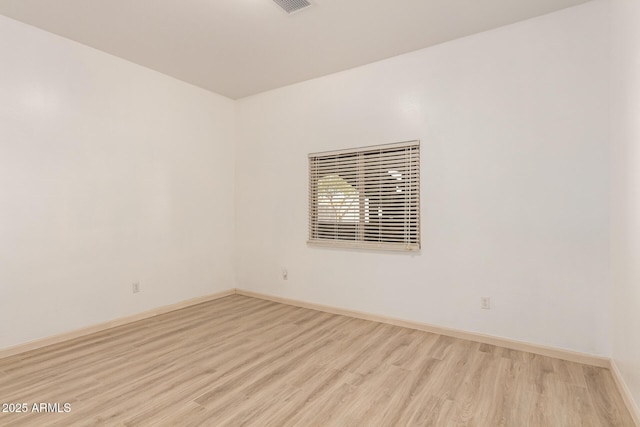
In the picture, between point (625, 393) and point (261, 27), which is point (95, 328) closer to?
point (261, 27)

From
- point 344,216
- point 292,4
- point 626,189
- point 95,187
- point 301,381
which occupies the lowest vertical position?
point 301,381

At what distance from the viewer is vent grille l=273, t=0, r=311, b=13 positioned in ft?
8.93

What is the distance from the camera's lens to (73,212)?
11.0ft

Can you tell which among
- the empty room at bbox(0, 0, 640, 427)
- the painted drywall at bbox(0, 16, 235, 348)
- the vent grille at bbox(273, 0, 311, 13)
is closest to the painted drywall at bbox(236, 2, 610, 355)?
the empty room at bbox(0, 0, 640, 427)

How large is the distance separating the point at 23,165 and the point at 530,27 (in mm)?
4820

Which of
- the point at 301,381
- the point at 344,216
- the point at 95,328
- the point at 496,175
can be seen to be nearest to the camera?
the point at 301,381

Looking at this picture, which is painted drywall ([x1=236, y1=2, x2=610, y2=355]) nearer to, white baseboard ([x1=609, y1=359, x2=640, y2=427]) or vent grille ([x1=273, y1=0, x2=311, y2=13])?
white baseboard ([x1=609, y1=359, x2=640, y2=427])

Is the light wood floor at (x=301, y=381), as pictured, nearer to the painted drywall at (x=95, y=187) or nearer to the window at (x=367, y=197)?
the painted drywall at (x=95, y=187)

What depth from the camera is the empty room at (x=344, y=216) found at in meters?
2.23

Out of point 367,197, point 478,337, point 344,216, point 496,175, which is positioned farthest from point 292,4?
point 478,337

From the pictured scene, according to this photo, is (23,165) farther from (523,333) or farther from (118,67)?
(523,333)

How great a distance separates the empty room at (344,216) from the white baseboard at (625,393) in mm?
25

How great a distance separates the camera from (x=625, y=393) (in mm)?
2148

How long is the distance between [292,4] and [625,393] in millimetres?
3775
